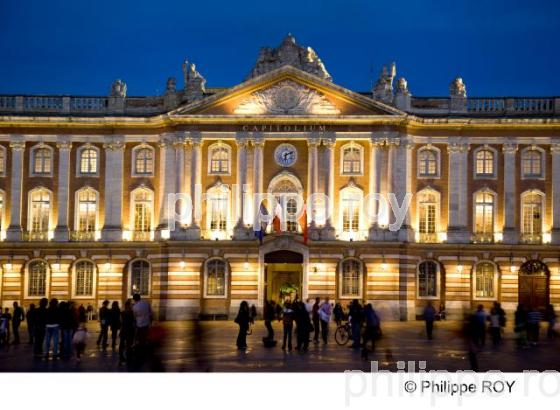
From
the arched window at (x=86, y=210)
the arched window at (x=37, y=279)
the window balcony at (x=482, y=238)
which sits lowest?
the arched window at (x=37, y=279)

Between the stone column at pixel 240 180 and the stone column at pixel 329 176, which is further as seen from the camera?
the stone column at pixel 240 180

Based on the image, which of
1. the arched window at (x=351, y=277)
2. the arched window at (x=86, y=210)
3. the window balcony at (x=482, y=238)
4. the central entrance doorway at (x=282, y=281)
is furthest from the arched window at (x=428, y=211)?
the arched window at (x=86, y=210)

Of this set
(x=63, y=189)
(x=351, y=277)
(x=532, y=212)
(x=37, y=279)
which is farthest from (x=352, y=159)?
(x=37, y=279)

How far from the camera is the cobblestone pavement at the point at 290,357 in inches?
1257

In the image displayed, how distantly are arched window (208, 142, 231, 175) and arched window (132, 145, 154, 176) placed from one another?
12.5 ft

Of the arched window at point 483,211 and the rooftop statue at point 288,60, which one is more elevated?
the rooftop statue at point 288,60

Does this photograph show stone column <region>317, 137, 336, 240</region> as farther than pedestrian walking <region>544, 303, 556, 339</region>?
Yes

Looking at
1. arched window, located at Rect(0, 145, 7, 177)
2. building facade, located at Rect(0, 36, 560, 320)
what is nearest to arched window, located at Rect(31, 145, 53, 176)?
building facade, located at Rect(0, 36, 560, 320)

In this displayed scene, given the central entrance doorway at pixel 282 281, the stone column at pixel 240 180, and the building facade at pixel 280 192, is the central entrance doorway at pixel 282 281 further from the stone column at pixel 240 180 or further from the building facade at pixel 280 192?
the stone column at pixel 240 180

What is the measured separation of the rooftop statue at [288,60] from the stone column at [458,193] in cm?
900

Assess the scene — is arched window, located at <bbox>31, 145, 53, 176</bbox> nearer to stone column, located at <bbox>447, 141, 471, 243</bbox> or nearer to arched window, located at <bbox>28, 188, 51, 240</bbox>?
arched window, located at <bbox>28, 188, 51, 240</bbox>

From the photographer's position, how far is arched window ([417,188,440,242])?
61188 mm

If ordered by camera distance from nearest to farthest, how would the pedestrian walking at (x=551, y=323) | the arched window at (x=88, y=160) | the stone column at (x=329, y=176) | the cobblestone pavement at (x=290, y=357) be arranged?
the cobblestone pavement at (x=290, y=357), the pedestrian walking at (x=551, y=323), the stone column at (x=329, y=176), the arched window at (x=88, y=160)

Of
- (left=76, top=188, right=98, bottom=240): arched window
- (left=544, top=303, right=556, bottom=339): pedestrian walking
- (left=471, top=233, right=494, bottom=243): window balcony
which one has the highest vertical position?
(left=76, top=188, right=98, bottom=240): arched window
